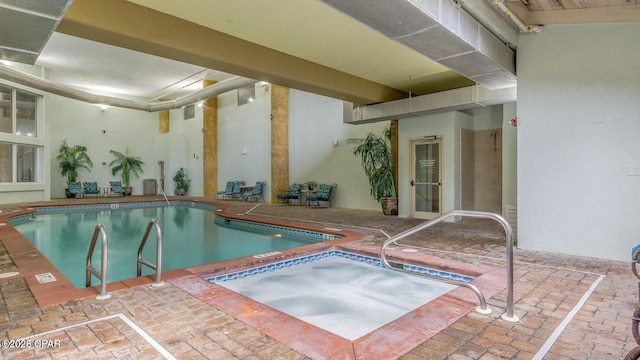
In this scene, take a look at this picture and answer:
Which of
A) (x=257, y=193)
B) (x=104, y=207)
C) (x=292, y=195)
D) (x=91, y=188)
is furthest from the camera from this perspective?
(x=91, y=188)

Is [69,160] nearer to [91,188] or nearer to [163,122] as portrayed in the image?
[91,188]

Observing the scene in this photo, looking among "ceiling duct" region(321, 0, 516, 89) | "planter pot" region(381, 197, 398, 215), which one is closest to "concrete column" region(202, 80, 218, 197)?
"planter pot" region(381, 197, 398, 215)

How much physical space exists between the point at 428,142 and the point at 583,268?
4743 mm

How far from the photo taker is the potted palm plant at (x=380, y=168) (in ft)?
28.6

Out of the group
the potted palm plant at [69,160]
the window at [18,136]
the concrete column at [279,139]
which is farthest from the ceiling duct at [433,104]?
the potted palm plant at [69,160]

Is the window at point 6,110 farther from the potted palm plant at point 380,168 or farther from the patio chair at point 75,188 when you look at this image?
the potted palm plant at point 380,168

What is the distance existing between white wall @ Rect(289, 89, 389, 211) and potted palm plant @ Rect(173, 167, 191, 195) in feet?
22.1

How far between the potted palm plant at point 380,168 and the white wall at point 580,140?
4.00 m

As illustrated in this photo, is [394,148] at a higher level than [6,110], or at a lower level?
lower

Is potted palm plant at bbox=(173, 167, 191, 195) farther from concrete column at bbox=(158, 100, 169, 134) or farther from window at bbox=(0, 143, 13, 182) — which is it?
window at bbox=(0, 143, 13, 182)

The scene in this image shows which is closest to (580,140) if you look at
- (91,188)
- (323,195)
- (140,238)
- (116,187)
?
(323,195)

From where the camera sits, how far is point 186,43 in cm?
460

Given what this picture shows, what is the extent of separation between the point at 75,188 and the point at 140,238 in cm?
1027

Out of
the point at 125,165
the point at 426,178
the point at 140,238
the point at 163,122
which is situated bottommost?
the point at 140,238
